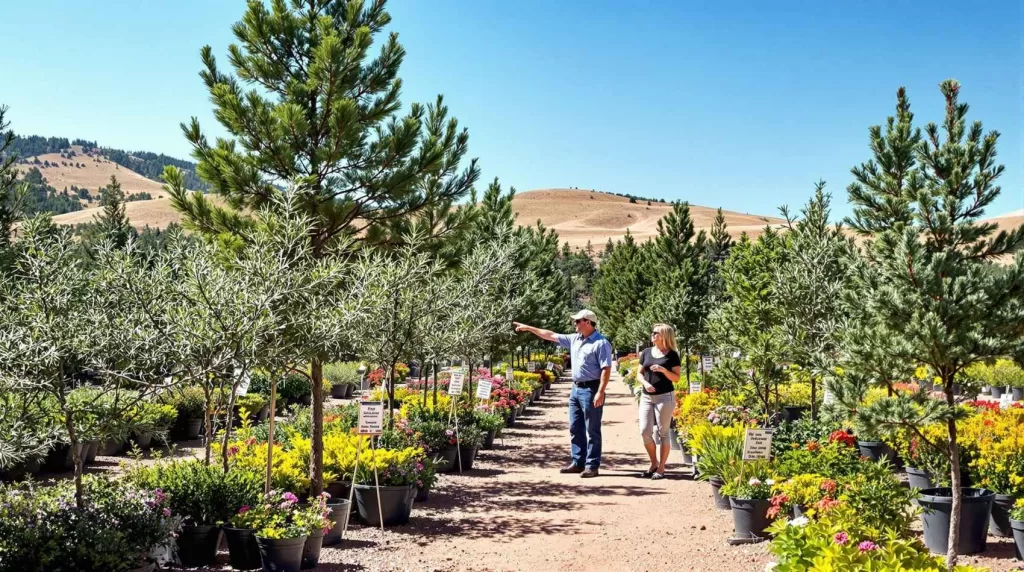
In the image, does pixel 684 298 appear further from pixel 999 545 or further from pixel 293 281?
pixel 293 281

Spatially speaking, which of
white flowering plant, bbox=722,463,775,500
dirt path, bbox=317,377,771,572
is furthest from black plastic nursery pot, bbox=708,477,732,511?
white flowering plant, bbox=722,463,775,500

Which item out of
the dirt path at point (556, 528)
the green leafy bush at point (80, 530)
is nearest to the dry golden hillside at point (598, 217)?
the dirt path at point (556, 528)

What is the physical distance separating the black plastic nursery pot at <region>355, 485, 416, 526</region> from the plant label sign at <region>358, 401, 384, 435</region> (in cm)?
61

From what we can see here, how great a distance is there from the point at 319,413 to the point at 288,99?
4.01 meters

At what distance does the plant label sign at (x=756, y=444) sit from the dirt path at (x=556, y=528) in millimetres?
730

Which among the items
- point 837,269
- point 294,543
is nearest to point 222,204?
point 294,543

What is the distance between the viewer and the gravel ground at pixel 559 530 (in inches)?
247

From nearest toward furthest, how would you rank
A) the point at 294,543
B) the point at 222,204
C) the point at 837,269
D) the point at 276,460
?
1. the point at 294,543
2. the point at 276,460
3. the point at 222,204
4. the point at 837,269

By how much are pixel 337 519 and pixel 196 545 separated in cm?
122

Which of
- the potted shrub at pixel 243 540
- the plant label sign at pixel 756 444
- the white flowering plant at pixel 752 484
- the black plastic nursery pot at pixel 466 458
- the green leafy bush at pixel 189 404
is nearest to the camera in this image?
the potted shrub at pixel 243 540

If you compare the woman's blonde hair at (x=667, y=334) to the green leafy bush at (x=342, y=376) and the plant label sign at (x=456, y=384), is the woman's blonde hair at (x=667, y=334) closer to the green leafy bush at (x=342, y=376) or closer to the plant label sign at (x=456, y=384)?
the plant label sign at (x=456, y=384)

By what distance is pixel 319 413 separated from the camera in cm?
784

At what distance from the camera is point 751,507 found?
6777 millimetres

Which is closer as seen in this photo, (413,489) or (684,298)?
(413,489)
